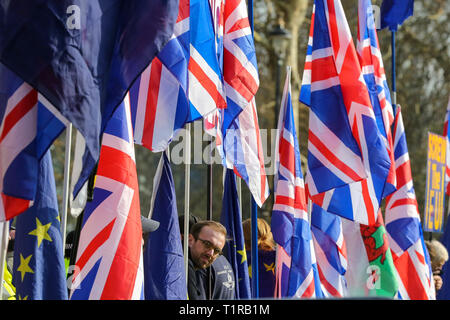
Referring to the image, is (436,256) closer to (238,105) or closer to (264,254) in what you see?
(264,254)

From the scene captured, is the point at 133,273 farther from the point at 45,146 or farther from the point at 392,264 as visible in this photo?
the point at 392,264

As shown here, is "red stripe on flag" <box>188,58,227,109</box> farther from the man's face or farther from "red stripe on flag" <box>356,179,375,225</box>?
"red stripe on flag" <box>356,179,375,225</box>

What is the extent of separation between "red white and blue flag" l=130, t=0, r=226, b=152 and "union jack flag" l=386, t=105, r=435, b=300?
157 inches

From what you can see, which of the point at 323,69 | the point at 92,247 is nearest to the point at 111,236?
the point at 92,247

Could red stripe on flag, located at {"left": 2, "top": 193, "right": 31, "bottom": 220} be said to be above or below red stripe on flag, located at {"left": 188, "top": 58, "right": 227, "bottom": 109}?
below

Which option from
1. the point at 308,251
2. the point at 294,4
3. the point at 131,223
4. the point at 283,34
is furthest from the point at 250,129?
the point at 294,4

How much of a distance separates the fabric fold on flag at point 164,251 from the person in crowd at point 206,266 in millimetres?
114

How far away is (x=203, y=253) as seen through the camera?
628 cm

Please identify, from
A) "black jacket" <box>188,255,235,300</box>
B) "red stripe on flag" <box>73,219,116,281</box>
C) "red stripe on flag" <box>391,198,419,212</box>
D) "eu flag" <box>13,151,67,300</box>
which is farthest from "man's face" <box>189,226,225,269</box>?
"red stripe on flag" <box>391,198,419,212</box>

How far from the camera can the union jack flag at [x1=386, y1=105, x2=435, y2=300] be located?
9.45 metres

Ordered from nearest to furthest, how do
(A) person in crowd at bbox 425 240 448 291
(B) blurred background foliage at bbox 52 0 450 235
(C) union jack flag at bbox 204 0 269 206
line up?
(C) union jack flag at bbox 204 0 269 206 < (A) person in crowd at bbox 425 240 448 291 < (B) blurred background foliage at bbox 52 0 450 235

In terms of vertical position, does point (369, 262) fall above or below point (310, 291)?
above

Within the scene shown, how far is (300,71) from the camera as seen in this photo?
23.6 metres

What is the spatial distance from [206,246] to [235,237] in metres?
1.68
